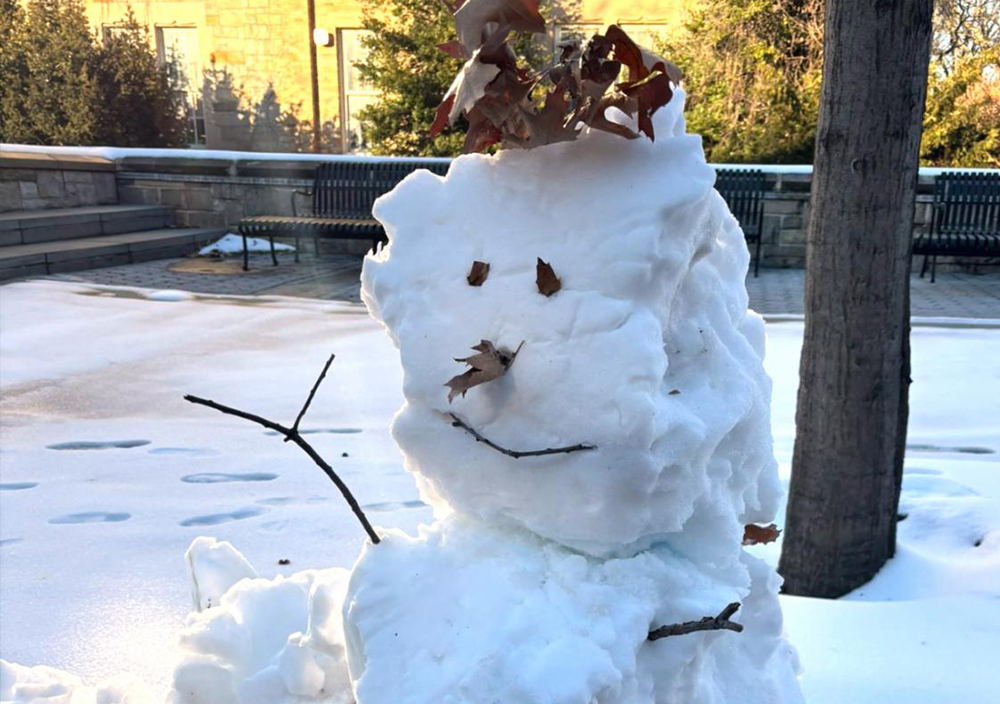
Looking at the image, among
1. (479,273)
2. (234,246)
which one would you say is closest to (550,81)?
(479,273)

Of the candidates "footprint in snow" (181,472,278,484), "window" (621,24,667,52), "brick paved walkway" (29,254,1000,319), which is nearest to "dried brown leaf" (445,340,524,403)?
"footprint in snow" (181,472,278,484)

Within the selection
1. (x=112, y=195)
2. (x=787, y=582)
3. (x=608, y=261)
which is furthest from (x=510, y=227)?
(x=112, y=195)

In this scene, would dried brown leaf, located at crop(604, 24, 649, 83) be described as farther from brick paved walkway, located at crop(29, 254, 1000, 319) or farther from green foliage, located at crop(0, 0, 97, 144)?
green foliage, located at crop(0, 0, 97, 144)

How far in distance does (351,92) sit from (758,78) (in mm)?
6764

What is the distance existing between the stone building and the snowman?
517 inches

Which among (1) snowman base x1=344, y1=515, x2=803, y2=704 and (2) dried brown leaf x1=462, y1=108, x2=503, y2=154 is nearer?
(1) snowman base x1=344, y1=515, x2=803, y2=704

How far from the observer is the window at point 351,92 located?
1366 centimetres

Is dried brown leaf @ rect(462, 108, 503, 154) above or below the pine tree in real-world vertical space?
below

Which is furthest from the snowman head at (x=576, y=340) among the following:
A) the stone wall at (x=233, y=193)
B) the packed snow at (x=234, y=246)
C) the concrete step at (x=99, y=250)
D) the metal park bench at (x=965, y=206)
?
the packed snow at (x=234, y=246)

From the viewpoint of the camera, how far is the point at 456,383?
0.98 metres

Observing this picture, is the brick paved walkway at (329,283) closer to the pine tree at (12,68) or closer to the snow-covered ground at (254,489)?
the snow-covered ground at (254,489)

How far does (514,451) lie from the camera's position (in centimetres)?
101

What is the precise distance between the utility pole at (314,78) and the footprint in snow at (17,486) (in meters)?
11.5

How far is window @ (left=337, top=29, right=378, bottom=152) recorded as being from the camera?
1366 centimetres
